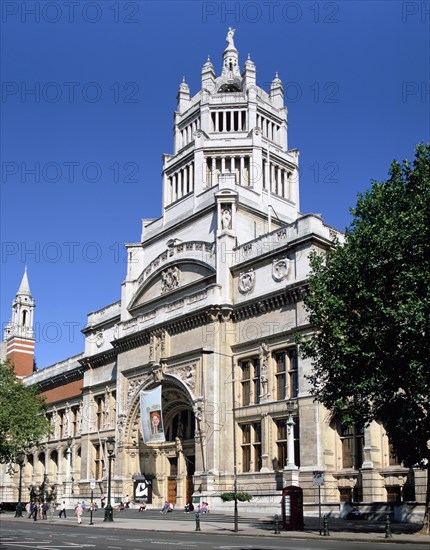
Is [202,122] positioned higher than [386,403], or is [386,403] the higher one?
[202,122]

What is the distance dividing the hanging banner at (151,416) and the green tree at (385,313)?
25.1 m

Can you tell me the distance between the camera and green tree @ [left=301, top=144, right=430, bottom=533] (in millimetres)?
30234

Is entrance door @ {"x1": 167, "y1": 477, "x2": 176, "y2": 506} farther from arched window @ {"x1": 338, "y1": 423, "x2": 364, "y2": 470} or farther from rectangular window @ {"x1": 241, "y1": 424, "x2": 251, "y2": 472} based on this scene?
arched window @ {"x1": 338, "y1": 423, "x2": 364, "y2": 470}

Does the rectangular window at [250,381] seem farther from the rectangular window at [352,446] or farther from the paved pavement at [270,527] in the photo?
the paved pavement at [270,527]

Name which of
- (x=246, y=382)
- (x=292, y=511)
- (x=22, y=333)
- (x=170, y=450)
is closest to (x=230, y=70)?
(x=246, y=382)

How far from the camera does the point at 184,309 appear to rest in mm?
56375

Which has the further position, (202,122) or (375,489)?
(202,122)

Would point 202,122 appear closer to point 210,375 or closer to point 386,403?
point 210,375

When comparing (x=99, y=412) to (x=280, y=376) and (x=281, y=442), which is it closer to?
(x=280, y=376)

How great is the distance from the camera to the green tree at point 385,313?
30234 millimetres

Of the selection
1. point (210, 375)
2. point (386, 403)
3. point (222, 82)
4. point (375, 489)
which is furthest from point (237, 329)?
point (222, 82)

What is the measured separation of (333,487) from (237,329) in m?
13.7

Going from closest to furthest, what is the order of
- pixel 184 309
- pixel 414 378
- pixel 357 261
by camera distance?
pixel 414 378, pixel 357 261, pixel 184 309

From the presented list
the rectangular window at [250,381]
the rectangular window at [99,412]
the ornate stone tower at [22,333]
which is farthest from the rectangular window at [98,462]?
the ornate stone tower at [22,333]
